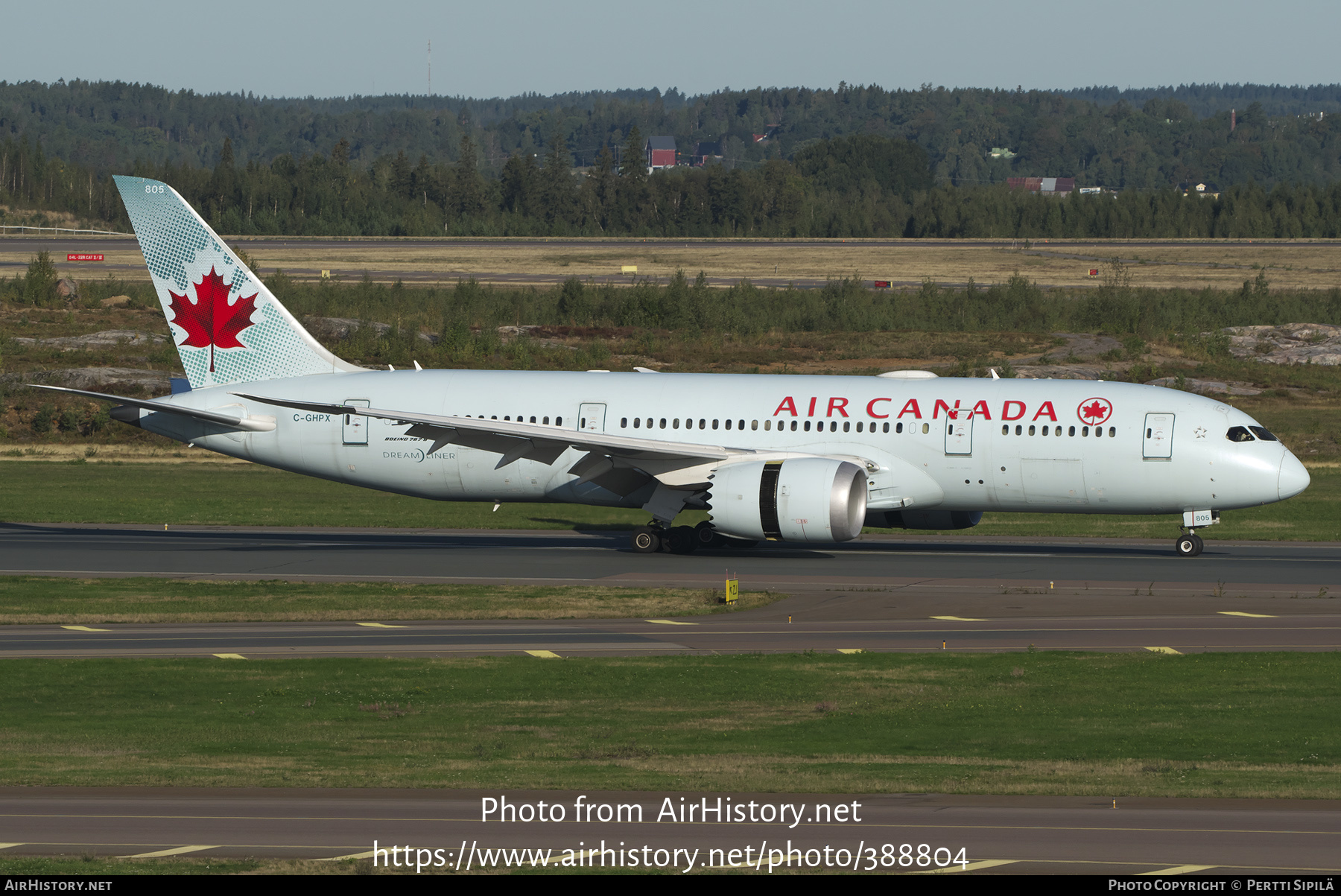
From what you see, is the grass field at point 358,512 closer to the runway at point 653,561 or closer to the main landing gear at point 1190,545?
the runway at point 653,561

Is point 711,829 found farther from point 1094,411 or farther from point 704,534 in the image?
point 1094,411

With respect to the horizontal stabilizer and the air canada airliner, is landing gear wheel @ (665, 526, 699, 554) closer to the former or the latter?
the air canada airliner

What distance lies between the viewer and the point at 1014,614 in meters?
30.4

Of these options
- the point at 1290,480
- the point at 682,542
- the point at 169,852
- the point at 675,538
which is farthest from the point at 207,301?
the point at 169,852

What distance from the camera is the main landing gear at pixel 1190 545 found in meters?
38.2

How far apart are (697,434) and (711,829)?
24.6 metres

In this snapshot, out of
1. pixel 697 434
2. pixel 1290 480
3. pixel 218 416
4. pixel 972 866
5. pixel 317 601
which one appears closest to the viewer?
pixel 972 866

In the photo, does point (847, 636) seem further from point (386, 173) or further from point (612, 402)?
point (386, 173)

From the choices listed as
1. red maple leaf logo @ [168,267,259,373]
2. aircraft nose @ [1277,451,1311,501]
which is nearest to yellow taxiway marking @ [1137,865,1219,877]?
aircraft nose @ [1277,451,1311,501]

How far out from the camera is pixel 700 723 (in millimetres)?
21281

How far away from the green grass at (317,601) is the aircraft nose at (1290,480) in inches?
503

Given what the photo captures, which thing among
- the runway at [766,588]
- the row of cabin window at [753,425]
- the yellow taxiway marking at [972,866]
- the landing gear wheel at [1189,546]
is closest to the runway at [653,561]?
the runway at [766,588]
